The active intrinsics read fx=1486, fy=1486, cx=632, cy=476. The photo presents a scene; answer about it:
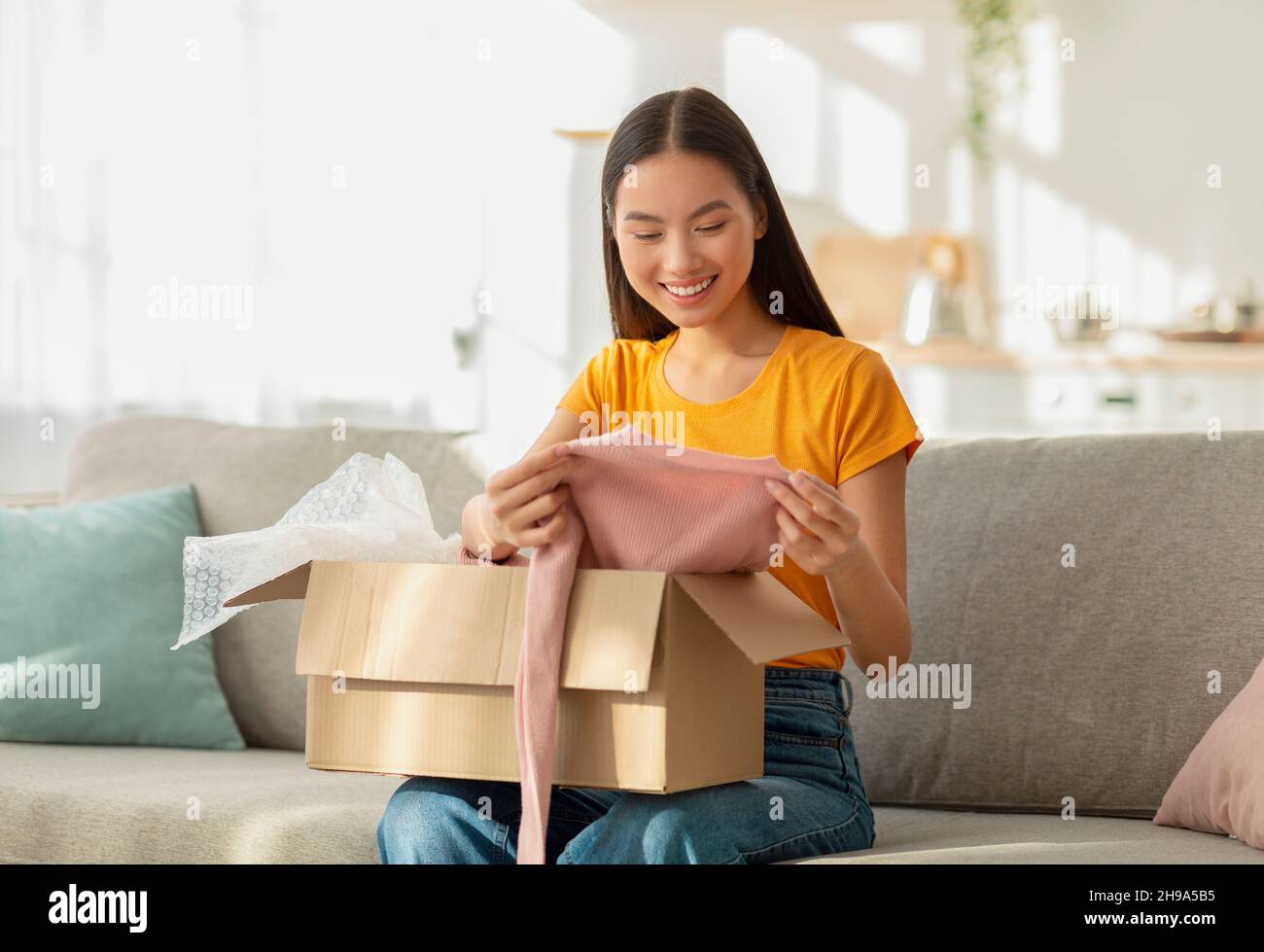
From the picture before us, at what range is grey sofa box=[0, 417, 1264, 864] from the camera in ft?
5.54

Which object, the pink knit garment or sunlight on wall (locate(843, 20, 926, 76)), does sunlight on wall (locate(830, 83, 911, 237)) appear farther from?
the pink knit garment

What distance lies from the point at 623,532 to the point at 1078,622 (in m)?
0.75

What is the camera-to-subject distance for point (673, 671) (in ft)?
3.92

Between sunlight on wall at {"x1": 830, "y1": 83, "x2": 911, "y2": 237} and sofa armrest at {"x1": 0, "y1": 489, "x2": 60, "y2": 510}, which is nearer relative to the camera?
sofa armrest at {"x1": 0, "y1": 489, "x2": 60, "y2": 510}

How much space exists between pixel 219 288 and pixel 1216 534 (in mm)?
3372

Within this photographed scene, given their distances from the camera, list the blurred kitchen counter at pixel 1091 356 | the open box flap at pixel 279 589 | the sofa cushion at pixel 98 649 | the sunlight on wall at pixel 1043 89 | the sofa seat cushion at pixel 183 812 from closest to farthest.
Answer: the open box flap at pixel 279 589 < the sofa seat cushion at pixel 183 812 < the sofa cushion at pixel 98 649 < the blurred kitchen counter at pixel 1091 356 < the sunlight on wall at pixel 1043 89

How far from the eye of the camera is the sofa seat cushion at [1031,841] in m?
1.39

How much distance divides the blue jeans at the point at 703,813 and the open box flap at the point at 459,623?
146 mm

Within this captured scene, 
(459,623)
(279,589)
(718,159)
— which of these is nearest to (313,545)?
(279,589)

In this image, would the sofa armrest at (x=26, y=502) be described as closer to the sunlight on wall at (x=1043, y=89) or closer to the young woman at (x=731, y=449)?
the young woman at (x=731, y=449)

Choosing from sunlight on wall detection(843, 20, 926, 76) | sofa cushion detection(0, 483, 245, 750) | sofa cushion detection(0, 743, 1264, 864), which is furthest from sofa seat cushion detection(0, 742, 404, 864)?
sunlight on wall detection(843, 20, 926, 76)

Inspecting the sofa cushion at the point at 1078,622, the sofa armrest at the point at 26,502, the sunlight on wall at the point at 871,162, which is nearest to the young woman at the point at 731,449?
the sofa cushion at the point at 1078,622

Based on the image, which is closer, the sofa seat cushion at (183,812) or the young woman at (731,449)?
the young woman at (731,449)

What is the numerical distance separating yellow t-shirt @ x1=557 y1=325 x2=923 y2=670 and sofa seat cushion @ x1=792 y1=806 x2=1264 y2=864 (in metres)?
0.21
